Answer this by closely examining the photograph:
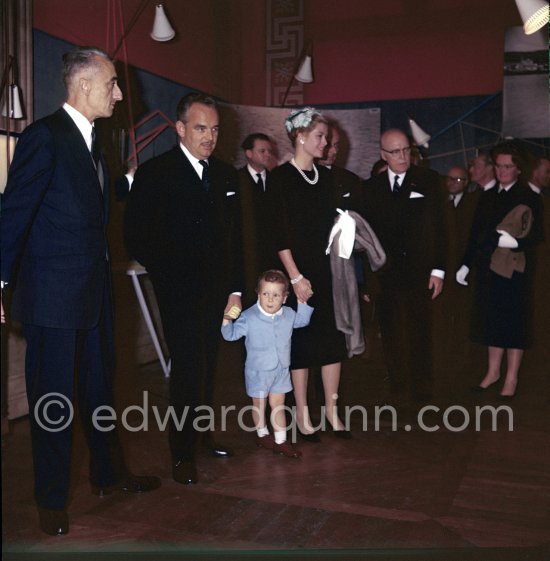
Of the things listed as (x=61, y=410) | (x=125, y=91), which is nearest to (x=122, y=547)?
(x=61, y=410)

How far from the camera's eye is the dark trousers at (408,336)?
3.48m

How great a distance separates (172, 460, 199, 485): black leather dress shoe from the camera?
2.71m

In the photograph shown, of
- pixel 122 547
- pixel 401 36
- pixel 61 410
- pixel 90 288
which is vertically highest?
pixel 401 36

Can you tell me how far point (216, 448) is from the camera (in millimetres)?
3068

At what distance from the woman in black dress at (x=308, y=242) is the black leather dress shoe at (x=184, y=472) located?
0.66 meters

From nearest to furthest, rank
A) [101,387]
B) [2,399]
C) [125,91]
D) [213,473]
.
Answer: [2,399], [101,387], [213,473], [125,91]

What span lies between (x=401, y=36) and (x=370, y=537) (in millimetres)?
6043

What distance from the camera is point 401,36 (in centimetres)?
717

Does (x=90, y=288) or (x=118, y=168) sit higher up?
(x=118, y=168)

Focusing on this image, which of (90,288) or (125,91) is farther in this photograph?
(125,91)

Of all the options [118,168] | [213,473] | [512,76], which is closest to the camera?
[213,473]

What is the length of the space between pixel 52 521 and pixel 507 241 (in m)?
2.64

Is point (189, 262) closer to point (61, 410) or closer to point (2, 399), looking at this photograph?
point (61, 410)

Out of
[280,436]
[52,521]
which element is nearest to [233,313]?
[280,436]
